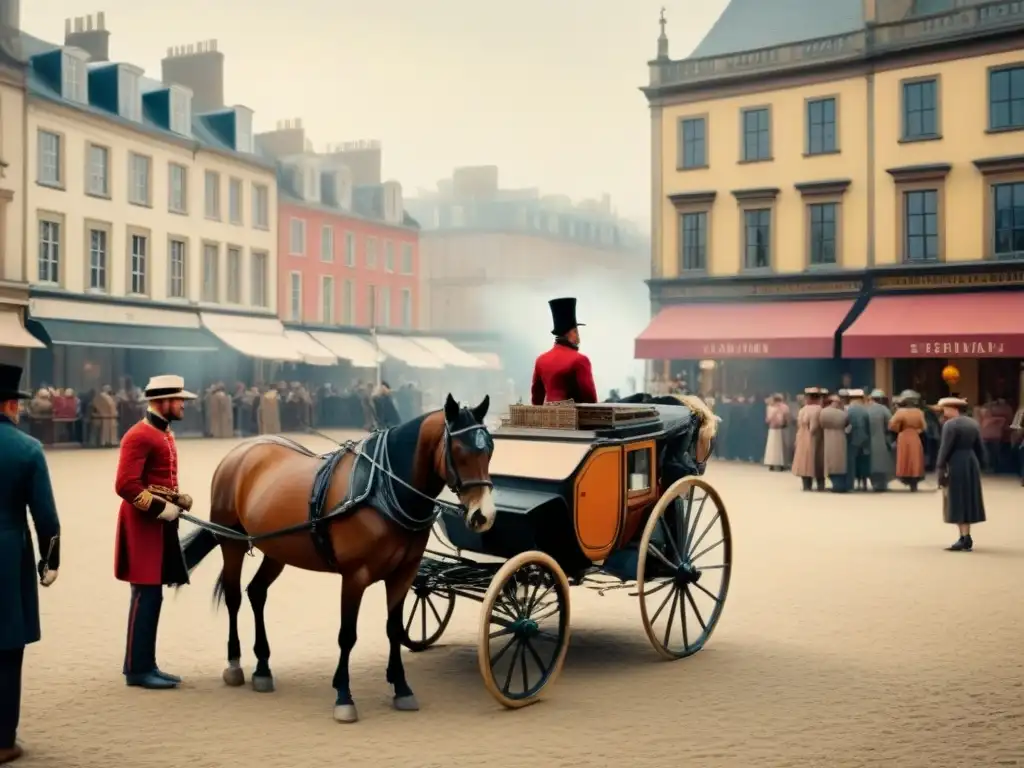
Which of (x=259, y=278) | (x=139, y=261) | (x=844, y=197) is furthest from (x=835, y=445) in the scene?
(x=259, y=278)

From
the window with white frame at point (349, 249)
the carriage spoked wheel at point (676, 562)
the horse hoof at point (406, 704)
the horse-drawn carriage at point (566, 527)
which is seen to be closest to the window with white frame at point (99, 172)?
the window with white frame at point (349, 249)

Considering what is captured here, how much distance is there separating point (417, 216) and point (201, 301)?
139 ft

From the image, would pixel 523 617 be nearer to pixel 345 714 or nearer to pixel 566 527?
Answer: pixel 566 527

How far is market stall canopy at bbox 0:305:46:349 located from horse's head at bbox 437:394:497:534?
92.5 ft

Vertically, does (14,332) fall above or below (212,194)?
below

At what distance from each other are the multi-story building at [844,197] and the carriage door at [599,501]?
67.2 ft

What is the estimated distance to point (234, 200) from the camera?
143 ft

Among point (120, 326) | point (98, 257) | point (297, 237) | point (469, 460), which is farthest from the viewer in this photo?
point (297, 237)

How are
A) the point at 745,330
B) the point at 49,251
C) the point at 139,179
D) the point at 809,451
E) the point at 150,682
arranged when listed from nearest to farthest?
the point at 150,682 < the point at 809,451 < the point at 745,330 < the point at 49,251 < the point at 139,179

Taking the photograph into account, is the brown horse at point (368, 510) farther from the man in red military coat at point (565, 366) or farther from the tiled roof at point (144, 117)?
the tiled roof at point (144, 117)

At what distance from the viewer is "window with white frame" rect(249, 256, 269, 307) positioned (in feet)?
147

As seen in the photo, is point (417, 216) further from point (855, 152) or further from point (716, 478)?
point (716, 478)

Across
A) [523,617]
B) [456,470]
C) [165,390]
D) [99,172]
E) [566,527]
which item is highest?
[99,172]

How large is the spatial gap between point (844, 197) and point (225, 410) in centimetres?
1858
